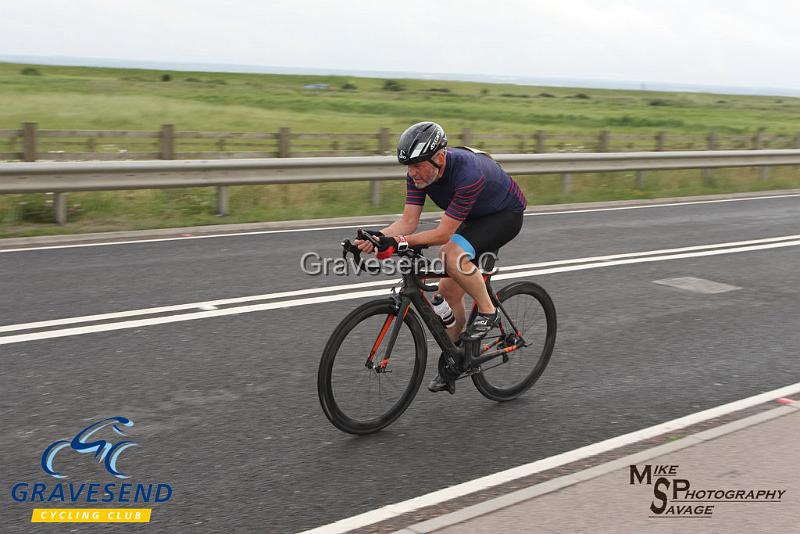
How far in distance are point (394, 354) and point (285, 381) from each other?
3.78ft

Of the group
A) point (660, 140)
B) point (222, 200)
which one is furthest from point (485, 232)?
point (660, 140)

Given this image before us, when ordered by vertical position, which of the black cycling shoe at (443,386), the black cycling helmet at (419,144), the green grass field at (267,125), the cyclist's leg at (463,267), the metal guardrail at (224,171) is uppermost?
the black cycling helmet at (419,144)

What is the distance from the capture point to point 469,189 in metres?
5.22

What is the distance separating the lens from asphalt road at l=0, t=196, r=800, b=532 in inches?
180

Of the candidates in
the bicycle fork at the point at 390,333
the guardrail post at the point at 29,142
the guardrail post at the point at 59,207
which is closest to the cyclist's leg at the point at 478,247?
the bicycle fork at the point at 390,333

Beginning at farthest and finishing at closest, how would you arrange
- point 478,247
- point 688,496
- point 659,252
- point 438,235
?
point 659,252, point 478,247, point 438,235, point 688,496

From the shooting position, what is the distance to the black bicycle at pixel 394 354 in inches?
197

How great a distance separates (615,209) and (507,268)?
6.29 m

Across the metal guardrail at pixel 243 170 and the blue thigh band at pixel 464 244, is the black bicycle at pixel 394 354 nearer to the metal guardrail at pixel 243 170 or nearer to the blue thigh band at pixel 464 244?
the blue thigh band at pixel 464 244

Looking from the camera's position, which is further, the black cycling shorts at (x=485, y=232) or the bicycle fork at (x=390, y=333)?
the black cycling shorts at (x=485, y=232)

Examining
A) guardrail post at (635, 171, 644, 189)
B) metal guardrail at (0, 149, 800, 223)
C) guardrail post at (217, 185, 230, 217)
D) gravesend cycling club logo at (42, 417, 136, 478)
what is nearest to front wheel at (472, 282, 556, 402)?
gravesend cycling club logo at (42, 417, 136, 478)

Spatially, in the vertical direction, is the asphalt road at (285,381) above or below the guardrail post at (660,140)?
below

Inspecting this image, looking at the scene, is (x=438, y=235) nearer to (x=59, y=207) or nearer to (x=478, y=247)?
(x=478, y=247)

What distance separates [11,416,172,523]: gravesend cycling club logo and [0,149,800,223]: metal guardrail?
7.09 metres
